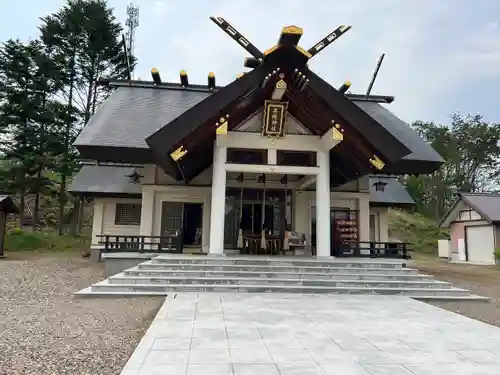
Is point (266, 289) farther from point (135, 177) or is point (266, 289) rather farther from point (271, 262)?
point (135, 177)

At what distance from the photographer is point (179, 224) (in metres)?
12.5

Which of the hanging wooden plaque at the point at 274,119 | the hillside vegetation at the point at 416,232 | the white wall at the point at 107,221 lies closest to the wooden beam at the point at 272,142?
the hanging wooden plaque at the point at 274,119

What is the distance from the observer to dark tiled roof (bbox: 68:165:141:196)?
1403 cm

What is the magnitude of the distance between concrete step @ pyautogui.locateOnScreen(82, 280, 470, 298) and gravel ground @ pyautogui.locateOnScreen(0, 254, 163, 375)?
16.2 inches

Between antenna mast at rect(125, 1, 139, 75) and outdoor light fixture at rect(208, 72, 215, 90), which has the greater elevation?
antenna mast at rect(125, 1, 139, 75)

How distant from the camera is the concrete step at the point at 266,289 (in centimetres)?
715

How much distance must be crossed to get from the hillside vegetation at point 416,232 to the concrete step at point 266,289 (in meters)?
21.2

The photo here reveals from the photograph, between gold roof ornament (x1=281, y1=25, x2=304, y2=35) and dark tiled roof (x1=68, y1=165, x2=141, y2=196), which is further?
dark tiled roof (x1=68, y1=165, x2=141, y2=196)

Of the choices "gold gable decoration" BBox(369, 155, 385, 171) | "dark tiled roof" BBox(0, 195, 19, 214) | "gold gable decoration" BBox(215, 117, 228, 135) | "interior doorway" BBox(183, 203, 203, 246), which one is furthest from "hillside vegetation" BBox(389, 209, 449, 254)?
"dark tiled roof" BBox(0, 195, 19, 214)

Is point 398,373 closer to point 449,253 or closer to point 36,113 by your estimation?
point 36,113

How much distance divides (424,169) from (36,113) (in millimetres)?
18850

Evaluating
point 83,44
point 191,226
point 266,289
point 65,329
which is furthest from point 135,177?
point 83,44

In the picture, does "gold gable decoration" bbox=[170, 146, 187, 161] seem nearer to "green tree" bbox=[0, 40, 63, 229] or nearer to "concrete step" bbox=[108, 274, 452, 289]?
"concrete step" bbox=[108, 274, 452, 289]

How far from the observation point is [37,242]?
1836 cm
